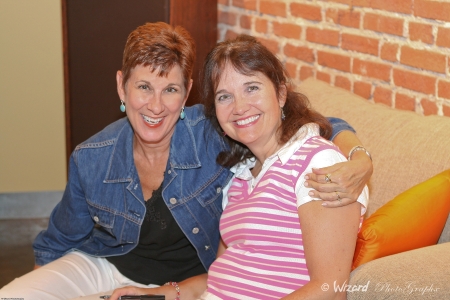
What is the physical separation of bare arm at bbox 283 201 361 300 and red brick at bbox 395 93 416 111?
3.30ft

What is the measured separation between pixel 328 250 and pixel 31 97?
2.65 m

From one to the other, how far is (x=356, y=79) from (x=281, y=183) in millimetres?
1153

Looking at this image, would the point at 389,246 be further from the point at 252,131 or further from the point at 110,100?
the point at 110,100

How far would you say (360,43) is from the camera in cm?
259

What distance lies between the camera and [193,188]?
80.7 inches

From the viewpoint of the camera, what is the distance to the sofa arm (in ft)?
4.69

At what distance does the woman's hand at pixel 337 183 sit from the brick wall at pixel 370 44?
0.85 m

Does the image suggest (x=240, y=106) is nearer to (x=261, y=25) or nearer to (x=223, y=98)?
(x=223, y=98)

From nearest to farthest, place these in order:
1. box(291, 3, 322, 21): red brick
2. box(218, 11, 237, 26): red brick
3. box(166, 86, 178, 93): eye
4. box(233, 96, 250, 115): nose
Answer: box(233, 96, 250, 115): nose, box(166, 86, 178, 93): eye, box(291, 3, 322, 21): red brick, box(218, 11, 237, 26): red brick

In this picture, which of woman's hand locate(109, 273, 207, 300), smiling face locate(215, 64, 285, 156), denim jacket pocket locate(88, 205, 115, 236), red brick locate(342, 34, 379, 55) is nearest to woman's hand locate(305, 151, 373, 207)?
smiling face locate(215, 64, 285, 156)

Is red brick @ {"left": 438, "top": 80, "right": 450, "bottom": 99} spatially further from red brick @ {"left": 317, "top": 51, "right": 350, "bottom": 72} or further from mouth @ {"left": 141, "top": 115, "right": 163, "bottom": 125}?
mouth @ {"left": 141, "top": 115, "right": 163, "bottom": 125}

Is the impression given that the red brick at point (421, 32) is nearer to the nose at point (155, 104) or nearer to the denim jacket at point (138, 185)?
the denim jacket at point (138, 185)

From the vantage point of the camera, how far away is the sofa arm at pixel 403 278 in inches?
56.3

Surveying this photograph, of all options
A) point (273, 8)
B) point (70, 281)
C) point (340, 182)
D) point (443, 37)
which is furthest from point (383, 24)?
point (70, 281)
